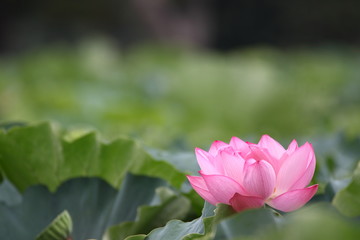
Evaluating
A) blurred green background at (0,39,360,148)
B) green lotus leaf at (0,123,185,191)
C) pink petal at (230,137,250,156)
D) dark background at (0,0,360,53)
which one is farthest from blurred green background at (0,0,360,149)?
dark background at (0,0,360,53)

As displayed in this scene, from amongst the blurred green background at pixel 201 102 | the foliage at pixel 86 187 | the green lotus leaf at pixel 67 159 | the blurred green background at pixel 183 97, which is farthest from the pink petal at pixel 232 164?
the blurred green background at pixel 201 102

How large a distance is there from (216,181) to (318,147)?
3.29ft

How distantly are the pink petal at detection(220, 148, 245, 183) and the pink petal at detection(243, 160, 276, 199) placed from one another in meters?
0.01

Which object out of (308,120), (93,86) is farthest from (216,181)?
(93,86)

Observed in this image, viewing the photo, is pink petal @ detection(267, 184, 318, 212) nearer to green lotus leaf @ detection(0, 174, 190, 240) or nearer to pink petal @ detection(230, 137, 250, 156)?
pink petal @ detection(230, 137, 250, 156)

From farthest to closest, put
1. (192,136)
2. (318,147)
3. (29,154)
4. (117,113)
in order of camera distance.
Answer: (117,113), (192,136), (318,147), (29,154)

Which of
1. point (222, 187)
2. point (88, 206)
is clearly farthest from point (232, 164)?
point (88, 206)

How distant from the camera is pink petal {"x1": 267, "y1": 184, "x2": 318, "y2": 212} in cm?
65

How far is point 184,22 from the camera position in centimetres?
766

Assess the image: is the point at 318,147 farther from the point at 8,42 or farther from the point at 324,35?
the point at 324,35

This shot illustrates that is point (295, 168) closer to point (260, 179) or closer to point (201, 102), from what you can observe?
point (260, 179)

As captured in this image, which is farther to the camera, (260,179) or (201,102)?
(201,102)

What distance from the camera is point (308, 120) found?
2.99 meters

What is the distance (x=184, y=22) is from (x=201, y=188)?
7.07m
